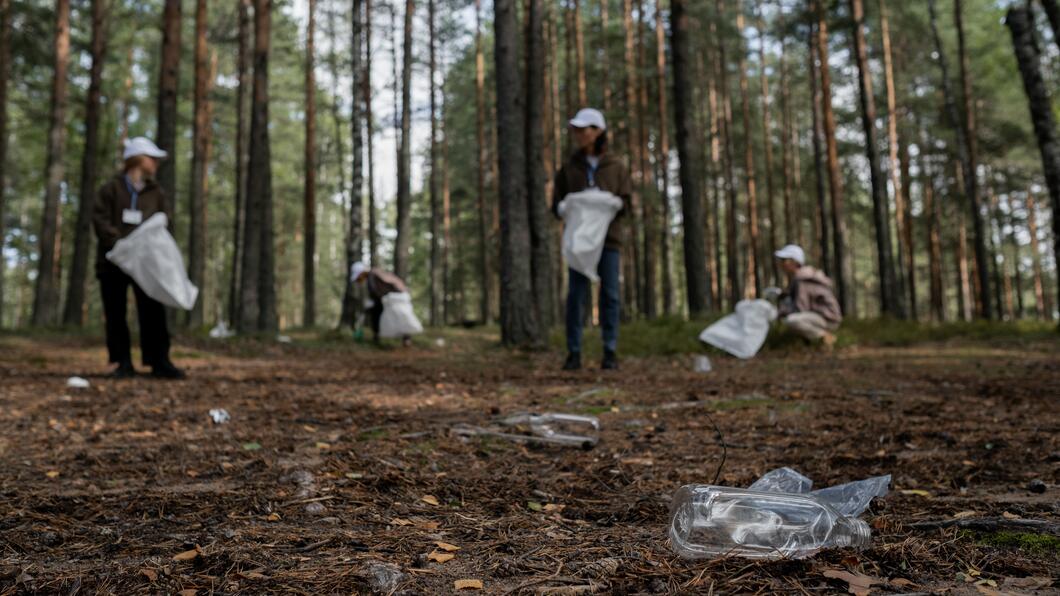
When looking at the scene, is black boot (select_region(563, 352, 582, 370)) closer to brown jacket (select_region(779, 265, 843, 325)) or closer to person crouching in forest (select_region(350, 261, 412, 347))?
brown jacket (select_region(779, 265, 843, 325))

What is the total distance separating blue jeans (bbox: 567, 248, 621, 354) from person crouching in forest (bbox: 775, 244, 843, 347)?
3501 millimetres

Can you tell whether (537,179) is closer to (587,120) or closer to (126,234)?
(587,120)

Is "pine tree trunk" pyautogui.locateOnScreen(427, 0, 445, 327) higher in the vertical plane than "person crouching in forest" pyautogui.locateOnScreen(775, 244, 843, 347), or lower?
higher

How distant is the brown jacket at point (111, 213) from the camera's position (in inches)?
227

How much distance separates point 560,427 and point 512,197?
230 inches

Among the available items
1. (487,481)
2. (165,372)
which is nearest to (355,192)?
(165,372)

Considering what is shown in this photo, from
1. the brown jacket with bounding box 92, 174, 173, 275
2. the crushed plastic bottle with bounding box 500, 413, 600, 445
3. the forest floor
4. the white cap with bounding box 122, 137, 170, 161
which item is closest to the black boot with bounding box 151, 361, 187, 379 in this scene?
the forest floor

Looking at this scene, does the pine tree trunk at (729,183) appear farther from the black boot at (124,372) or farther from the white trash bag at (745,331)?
the black boot at (124,372)

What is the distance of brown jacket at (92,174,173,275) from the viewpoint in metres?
5.77

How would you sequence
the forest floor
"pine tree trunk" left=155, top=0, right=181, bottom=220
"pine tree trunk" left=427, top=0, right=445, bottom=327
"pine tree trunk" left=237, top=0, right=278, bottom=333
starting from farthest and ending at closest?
"pine tree trunk" left=427, top=0, right=445, bottom=327 < "pine tree trunk" left=237, top=0, right=278, bottom=333 < "pine tree trunk" left=155, top=0, right=181, bottom=220 < the forest floor

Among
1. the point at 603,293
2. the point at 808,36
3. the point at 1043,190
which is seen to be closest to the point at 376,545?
the point at 603,293

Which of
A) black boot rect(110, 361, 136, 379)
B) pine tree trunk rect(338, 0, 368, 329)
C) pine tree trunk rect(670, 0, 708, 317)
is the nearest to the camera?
black boot rect(110, 361, 136, 379)

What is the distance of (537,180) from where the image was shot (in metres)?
11.0

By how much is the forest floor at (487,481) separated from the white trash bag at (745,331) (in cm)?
277
